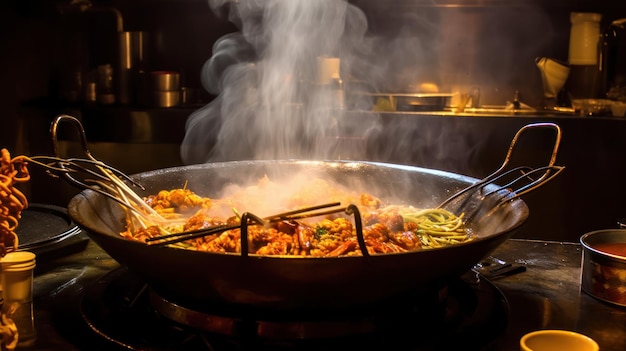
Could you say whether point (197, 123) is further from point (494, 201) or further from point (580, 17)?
point (494, 201)

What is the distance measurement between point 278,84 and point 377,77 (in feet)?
2.87

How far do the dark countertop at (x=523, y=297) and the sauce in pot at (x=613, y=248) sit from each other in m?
0.13

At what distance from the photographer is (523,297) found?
1991 millimetres

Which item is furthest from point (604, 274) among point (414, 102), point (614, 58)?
point (614, 58)

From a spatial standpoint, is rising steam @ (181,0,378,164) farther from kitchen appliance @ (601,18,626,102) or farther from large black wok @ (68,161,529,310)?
large black wok @ (68,161,529,310)

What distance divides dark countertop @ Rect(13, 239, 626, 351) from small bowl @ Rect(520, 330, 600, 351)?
146 millimetres

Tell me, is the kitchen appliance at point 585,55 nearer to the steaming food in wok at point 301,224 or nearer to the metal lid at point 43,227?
the steaming food in wok at point 301,224

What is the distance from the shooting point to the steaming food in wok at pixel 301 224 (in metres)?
1.84

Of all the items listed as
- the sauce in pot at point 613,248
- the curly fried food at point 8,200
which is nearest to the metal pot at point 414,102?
the sauce in pot at point 613,248

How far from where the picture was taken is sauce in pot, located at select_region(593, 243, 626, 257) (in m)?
2.06

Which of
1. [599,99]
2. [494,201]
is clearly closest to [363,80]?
[599,99]

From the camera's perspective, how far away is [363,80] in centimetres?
542

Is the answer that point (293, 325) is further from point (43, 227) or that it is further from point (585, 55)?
point (585, 55)

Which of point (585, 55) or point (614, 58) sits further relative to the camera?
point (614, 58)
